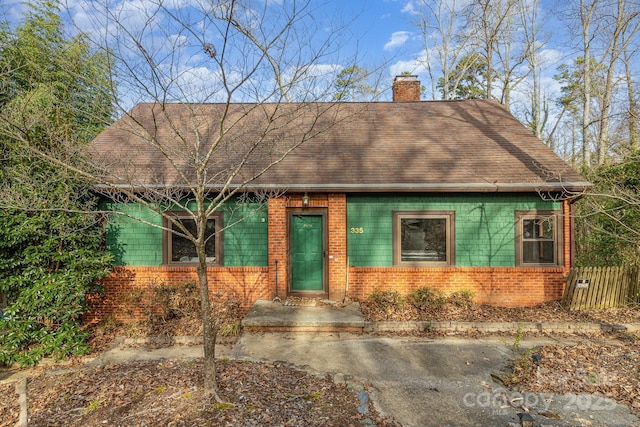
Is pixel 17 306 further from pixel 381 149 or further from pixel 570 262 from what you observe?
pixel 570 262

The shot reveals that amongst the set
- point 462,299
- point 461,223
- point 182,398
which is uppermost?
point 461,223

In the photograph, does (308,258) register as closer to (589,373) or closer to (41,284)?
(41,284)

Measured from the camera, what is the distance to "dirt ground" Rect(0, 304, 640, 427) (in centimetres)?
362

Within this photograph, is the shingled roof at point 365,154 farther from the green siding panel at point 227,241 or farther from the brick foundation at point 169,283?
the brick foundation at point 169,283

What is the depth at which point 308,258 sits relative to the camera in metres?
8.12

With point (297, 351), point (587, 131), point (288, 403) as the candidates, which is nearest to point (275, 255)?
point (297, 351)

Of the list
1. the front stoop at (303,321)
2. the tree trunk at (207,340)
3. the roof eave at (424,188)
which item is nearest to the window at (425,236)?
the roof eave at (424,188)

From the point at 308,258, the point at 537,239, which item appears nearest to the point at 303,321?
the point at 308,258

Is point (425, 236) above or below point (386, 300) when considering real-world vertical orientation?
above

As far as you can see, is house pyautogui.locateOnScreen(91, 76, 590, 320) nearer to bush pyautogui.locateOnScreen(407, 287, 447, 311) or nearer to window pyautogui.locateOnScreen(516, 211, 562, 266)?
window pyautogui.locateOnScreen(516, 211, 562, 266)

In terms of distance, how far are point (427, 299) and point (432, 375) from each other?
2.53 m

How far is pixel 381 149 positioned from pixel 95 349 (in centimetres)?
756

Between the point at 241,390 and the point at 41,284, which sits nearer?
the point at 241,390

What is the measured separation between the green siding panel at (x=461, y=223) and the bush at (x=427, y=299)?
875 mm
